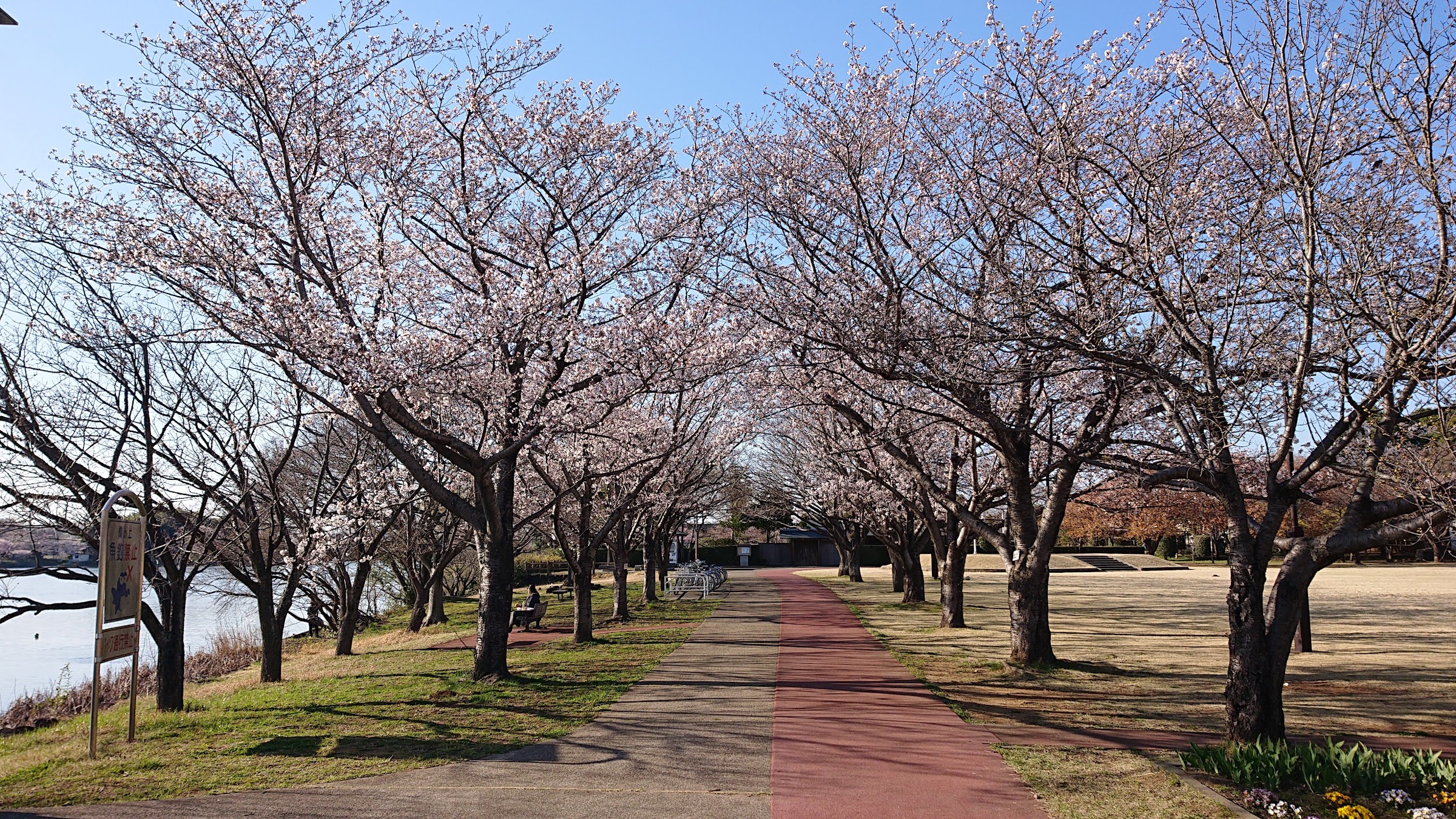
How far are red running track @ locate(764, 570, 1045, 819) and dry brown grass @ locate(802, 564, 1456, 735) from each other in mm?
837

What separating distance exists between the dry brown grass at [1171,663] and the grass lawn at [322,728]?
15.8 ft

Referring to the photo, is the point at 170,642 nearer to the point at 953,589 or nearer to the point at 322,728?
the point at 322,728

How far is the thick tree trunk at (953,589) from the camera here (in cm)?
1975

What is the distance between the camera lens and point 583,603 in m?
18.2

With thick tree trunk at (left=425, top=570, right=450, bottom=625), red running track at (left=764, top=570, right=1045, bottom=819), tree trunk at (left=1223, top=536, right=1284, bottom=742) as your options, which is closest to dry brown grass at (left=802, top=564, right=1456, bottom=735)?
red running track at (left=764, top=570, right=1045, bottom=819)

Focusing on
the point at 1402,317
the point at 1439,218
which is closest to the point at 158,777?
the point at 1402,317

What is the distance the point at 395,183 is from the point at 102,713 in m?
9.11

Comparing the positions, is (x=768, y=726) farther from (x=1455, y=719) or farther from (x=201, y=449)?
(x=201, y=449)

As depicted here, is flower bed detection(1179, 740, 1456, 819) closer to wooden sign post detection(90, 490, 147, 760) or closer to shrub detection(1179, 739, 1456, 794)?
shrub detection(1179, 739, 1456, 794)

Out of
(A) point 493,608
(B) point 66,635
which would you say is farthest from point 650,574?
(B) point 66,635

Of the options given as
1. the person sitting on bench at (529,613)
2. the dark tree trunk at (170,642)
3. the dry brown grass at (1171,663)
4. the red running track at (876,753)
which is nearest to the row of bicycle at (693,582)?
the dry brown grass at (1171,663)

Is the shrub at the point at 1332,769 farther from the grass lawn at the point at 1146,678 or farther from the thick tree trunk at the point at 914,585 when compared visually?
the thick tree trunk at the point at 914,585

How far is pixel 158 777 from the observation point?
7375 millimetres

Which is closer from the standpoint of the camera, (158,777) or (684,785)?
(684,785)
